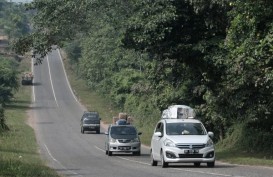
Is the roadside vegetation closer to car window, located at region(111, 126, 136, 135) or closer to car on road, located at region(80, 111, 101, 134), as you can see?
car window, located at region(111, 126, 136, 135)

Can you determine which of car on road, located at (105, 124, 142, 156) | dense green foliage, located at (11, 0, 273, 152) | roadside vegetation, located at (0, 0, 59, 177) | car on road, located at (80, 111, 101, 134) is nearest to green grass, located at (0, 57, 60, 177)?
roadside vegetation, located at (0, 0, 59, 177)

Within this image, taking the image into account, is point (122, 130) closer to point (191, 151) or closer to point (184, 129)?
point (184, 129)

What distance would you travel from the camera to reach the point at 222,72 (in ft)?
124

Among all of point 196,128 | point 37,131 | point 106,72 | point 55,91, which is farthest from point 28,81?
point 196,128

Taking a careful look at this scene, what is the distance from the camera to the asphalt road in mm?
26203

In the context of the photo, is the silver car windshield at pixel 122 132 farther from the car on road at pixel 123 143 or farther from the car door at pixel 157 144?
the car door at pixel 157 144

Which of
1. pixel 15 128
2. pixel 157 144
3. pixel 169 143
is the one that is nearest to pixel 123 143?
pixel 157 144

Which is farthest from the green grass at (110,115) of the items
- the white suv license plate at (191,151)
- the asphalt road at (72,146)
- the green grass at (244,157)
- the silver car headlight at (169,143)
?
the silver car headlight at (169,143)

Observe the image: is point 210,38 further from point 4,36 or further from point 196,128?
point 4,36

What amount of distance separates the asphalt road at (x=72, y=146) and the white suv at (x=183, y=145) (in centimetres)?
41

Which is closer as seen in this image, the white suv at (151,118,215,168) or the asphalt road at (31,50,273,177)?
the asphalt road at (31,50,273,177)

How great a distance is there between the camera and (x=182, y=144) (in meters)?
27.6

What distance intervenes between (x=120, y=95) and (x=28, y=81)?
39722mm

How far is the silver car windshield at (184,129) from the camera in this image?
29.0m
